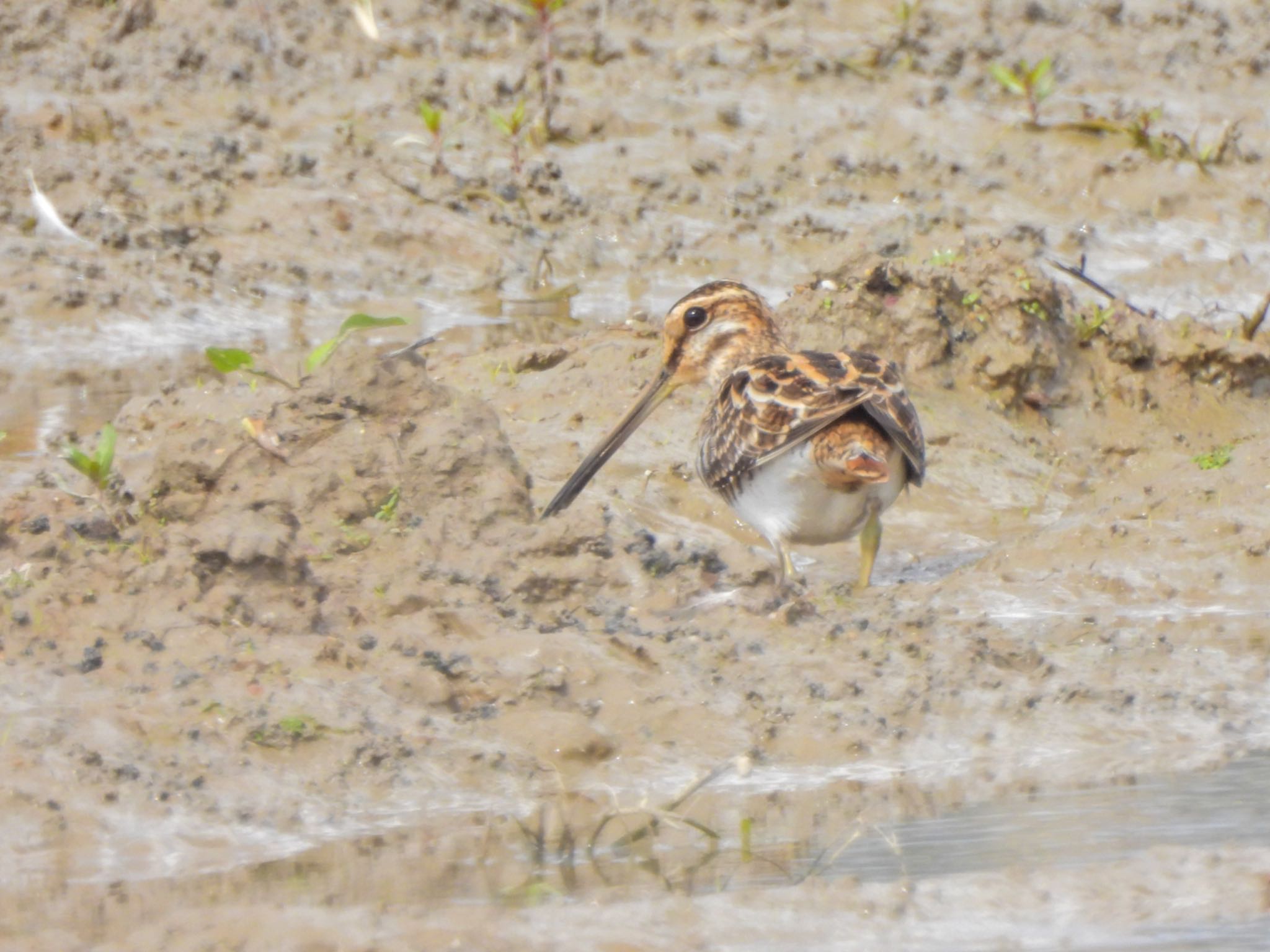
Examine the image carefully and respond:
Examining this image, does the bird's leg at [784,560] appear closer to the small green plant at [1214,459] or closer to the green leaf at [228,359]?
the small green plant at [1214,459]

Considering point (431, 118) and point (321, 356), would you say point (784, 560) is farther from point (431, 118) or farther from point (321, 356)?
point (431, 118)

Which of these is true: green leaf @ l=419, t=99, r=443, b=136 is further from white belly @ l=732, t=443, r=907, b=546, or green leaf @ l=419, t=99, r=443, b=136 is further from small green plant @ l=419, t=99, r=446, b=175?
white belly @ l=732, t=443, r=907, b=546

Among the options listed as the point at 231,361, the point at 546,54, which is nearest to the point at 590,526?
the point at 231,361

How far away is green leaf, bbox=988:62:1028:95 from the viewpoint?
1038cm

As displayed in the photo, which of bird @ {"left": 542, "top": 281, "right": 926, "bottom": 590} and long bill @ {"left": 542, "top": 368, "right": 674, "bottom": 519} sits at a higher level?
bird @ {"left": 542, "top": 281, "right": 926, "bottom": 590}

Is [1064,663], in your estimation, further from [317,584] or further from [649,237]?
[649,237]

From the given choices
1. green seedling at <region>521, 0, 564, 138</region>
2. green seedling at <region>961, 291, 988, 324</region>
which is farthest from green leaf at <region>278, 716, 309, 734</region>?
green seedling at <region>521, 0, 564, 138</region>

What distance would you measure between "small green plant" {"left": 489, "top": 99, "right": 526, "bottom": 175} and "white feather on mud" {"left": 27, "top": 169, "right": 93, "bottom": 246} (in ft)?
6.90

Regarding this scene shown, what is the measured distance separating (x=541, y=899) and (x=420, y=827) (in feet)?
1.74

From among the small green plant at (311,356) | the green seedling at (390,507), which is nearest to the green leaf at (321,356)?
the small green plant at (311,356)

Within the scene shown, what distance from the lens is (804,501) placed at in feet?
18.2

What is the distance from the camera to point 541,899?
3637mm

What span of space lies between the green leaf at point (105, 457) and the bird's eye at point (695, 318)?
6.78 ft

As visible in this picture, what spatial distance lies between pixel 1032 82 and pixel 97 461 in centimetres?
663
